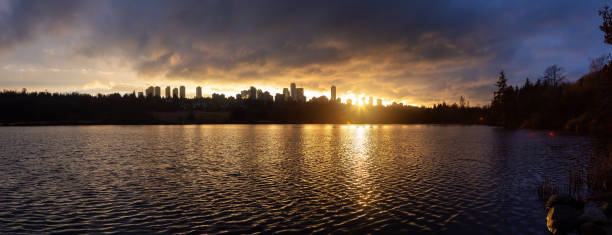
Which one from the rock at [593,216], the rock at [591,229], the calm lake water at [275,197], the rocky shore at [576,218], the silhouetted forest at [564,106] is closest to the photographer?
the rock at [591,229]

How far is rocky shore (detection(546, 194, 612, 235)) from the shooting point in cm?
1502

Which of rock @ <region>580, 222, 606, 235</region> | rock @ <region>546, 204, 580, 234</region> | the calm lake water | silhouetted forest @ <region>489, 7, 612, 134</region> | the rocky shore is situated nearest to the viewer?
rock @ <region>580, 222, 606, 235</region>

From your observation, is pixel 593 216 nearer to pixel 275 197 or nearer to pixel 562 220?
pixel 562 220

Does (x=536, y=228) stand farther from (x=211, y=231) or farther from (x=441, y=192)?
(x=211, y=231)

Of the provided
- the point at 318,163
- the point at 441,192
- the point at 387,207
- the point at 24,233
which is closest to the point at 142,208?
the point at 24,233

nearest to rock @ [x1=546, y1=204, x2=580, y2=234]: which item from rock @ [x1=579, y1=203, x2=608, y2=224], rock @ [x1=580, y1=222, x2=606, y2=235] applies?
rock @ [x1=579, y1=203, x2=608, y2=224]

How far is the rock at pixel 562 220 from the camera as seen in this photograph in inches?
638

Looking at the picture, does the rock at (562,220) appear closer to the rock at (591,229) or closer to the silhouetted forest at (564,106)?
the rock at (591,229)

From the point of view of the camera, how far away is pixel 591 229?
14.9 metres

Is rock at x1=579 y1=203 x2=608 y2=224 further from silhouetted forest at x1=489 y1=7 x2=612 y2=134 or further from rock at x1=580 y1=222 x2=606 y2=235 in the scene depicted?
silhouetted forest at x1=489 y1=7 x2=612 y2=134

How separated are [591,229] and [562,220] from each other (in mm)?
1629

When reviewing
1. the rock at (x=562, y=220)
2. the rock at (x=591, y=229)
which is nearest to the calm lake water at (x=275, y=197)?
the rock at (x=562, y=220)

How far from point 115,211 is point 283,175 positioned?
16.3 meters

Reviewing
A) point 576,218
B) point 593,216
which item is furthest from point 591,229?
point 576,218
